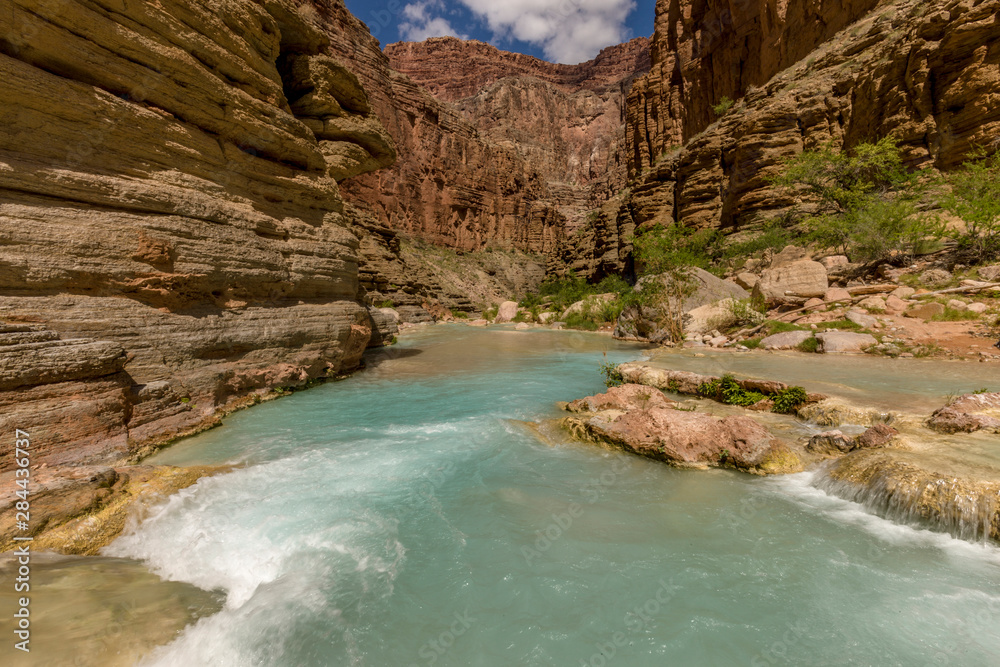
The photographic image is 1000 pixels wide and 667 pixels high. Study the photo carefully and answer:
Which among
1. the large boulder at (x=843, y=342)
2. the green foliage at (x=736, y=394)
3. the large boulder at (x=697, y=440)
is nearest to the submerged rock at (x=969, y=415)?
the large boulder at (x=697, y=440)

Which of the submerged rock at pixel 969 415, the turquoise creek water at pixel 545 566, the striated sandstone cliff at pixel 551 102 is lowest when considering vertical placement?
the turquoise creek water at pixel 545 566

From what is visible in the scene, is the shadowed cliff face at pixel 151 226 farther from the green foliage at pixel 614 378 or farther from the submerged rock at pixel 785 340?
the submerged rock at pixel 785 340

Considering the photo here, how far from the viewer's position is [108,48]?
668cm

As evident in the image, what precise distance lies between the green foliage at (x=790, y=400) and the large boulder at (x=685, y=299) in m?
10.4

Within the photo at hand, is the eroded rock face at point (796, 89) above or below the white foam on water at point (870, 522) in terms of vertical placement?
above

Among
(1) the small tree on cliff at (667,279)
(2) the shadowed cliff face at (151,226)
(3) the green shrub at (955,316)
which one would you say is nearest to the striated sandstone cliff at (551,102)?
(1) the small tree on cliff at (667,279)

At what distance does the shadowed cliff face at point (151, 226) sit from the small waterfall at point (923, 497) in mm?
8882

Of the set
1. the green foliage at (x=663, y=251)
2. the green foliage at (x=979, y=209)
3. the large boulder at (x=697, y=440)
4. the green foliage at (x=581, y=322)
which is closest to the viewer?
the large boulder at (x=697, y=440)

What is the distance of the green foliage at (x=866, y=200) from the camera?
14.5 meters

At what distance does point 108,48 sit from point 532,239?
67433mm

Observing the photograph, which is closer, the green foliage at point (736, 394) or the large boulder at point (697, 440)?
the large boulder at point (697, 440)

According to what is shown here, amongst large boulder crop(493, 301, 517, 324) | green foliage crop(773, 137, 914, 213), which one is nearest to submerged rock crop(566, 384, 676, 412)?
green foliage crop(773, 137, 914, 213)

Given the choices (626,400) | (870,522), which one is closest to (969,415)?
(870,522)

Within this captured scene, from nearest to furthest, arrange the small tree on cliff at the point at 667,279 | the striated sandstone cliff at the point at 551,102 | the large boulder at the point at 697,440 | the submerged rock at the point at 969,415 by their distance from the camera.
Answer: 1. the submerged rock at the point at 969,415
2. the large boulder at the point at 697,440
3. the small tree on cliff at the point at 667,279
4. the striated sandstone cliff at the point at 551,102
